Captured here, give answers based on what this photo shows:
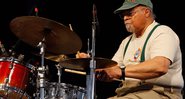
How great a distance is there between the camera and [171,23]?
5.50m

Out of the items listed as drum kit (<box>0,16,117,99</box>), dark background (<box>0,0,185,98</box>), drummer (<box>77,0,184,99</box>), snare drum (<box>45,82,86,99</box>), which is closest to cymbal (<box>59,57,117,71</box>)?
drummer (<box>77,0,184,99</box>)

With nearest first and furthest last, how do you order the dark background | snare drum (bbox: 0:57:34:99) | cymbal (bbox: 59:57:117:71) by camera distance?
cymbal (bbox: 59:57:117:71) → snare drum (bbox: 0:57:34:99) → the dark background

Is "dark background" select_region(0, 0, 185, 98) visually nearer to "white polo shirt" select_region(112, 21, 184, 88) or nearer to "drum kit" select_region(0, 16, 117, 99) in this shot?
"drum kit" select_region(0, 16, 117, 99)

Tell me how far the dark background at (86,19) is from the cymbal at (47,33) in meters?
1.53

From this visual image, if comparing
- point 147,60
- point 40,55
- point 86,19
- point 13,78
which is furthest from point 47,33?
point 86,19

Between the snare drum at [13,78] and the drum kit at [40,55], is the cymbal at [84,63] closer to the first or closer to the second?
the drum kit at [40,55]

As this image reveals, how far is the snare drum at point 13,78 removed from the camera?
12.7 ft

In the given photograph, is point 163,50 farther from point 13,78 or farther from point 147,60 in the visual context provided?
point 13,78

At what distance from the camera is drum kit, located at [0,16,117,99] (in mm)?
3639

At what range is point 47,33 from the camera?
3736 mm

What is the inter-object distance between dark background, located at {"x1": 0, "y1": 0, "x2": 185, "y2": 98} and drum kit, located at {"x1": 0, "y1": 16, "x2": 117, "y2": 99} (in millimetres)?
1318

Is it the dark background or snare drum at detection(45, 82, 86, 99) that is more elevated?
the dark background

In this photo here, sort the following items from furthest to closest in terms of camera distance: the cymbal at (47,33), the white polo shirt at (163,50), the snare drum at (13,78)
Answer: the snare drum at (13,78)
the cymbal at (47,33)
the white polo shirt at (163,50)

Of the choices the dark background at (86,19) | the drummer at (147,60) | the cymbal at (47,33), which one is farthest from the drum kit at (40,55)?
the dark background at (86,19)
